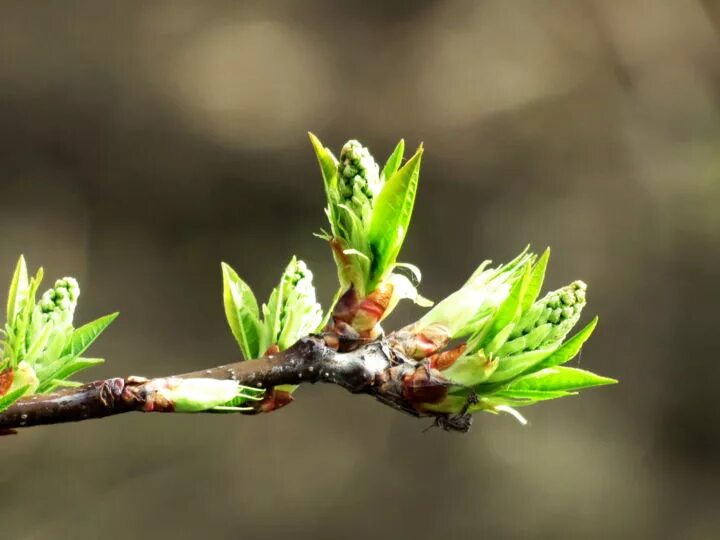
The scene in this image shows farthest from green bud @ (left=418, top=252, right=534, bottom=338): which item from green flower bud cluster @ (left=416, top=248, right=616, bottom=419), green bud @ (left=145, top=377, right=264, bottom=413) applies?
green bud @ (left=145, top=377, right=264, bottom=413)

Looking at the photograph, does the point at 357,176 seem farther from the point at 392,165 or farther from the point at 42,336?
the point at 42,336

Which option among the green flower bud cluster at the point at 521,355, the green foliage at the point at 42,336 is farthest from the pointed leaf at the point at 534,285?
the green foliage at the point at 42,336

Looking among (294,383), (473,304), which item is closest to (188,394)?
(294,383)

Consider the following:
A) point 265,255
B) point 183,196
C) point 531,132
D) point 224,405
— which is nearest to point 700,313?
point 531,132

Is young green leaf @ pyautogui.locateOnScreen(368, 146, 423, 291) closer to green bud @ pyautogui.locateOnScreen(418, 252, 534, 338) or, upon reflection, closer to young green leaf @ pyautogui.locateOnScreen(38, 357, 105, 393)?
green bud @ pyautogui.locateOnScreen(418, 252, 534, 338)

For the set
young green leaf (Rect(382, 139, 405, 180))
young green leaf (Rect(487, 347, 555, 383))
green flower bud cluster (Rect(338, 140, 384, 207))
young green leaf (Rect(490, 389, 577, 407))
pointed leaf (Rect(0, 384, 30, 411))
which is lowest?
young green leaf (Rect(490, 389, 577, 407))

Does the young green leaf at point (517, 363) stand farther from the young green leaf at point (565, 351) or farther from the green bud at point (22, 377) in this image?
the green bud at point (22, 377)

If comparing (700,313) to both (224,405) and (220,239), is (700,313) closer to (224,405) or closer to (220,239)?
(220,239)
